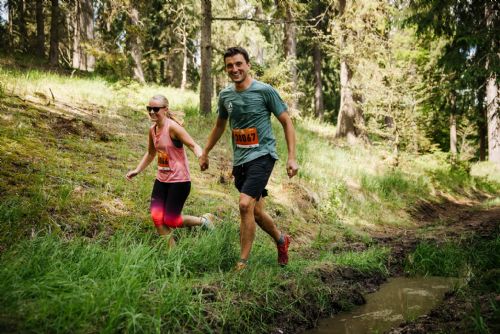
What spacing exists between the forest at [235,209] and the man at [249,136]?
0.59 meters

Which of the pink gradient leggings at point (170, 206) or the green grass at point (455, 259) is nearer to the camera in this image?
the pink gradient leggings at point (170, 206)

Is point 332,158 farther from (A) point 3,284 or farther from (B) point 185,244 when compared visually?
(A) point 3,284

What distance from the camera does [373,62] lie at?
43.3 feet

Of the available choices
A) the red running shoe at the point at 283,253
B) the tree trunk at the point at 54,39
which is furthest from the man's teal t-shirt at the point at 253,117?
the tree trunk at the point at 54,39

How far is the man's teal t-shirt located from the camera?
4152mm

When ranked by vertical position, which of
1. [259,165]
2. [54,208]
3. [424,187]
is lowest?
[424,187]

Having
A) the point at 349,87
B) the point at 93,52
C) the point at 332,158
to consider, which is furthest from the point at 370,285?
the point at 93,52

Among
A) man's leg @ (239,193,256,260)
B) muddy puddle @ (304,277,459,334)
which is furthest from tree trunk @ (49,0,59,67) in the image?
muddy puddle @ (304,277,459,334)

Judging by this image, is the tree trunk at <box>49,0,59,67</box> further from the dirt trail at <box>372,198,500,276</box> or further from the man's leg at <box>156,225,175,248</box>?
the dirt trail at <box>372,198,500,276</box>

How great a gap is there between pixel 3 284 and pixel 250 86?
9.55ft

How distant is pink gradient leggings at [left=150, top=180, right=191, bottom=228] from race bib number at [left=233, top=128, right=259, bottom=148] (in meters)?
0.86

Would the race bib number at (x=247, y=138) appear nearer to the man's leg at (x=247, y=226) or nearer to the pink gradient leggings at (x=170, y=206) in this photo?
the man's leg at (x=247, y=226)

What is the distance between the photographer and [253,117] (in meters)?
4.17

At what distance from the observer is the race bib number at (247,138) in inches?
163
